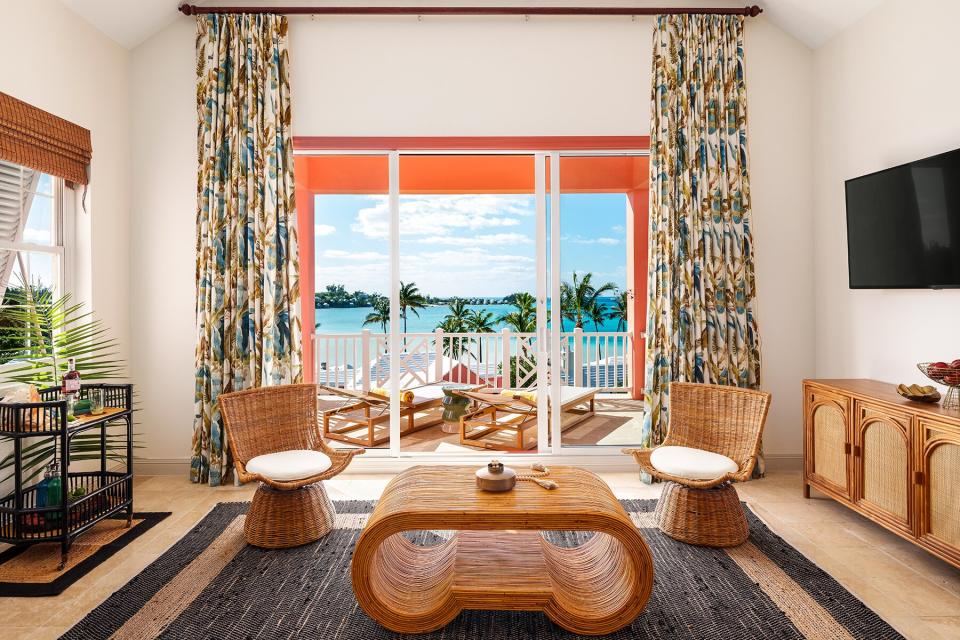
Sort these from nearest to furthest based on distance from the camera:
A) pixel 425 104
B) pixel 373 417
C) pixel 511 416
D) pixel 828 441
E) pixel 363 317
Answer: pixel 828 441 < pixel 425 104 < pixel 373 417 < pixel 511 416 < pixel 363 317

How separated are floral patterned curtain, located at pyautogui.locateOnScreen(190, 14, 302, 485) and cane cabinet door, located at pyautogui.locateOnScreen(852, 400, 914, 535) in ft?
11.8

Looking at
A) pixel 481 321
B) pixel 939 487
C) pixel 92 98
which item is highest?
pixel 92 98

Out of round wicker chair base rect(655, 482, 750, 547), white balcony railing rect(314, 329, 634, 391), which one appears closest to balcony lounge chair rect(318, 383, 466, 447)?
white balcony railing rect(314, 329, 634, 391)

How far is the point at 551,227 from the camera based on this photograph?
4082 mm

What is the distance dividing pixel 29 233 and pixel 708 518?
4.34 m

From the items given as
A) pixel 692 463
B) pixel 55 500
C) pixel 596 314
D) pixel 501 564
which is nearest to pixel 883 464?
pixel 692 463

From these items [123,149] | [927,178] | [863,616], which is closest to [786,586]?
[863,616]

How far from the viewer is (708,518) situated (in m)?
2.81

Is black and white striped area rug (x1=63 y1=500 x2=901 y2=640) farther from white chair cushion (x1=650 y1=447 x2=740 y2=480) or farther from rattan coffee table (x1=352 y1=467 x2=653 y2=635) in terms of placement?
white chair cushion (x1=650 y1=447 x2=740 y2=480)

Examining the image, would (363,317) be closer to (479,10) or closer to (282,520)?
(479,10)

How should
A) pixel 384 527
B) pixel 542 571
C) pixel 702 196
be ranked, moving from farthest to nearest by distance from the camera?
1. pixel 702 196
2. pixel 542 571
3. pixel 384 527

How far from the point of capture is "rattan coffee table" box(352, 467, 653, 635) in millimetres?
2076

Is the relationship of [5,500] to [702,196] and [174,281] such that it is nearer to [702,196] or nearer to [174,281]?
[174,281]

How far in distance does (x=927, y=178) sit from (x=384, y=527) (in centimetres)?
328
